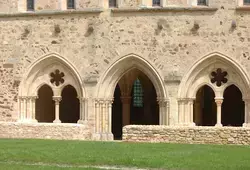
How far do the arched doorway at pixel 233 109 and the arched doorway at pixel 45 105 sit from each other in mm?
8329

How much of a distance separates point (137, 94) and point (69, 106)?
11.8ft

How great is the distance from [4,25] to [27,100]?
3.45 metres

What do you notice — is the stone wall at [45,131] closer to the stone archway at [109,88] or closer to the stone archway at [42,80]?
the stone archway at [109,88]

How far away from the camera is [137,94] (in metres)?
33.8

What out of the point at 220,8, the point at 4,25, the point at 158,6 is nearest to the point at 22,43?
the point at 4,25

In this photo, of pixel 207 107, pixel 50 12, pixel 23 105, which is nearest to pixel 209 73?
pixel 207 107

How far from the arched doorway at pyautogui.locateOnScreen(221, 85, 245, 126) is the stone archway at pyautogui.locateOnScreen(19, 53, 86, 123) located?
27.0 ft

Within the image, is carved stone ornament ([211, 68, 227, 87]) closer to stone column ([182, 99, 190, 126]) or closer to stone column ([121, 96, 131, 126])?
stone column ([182, 99, 190, 126])

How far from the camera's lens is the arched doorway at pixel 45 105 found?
30156 millimetres

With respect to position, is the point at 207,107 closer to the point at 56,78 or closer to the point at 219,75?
the point at 219,75

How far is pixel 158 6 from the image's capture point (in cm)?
2688

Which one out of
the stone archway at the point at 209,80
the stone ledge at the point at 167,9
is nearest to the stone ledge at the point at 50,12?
the stone ledge at the point at 167,9

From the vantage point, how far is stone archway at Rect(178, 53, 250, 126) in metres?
26.1

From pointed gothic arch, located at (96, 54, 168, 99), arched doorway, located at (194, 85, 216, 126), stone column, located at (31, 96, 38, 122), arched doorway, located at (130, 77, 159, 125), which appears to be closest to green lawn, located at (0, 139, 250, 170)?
pointed gothic arch, located at (96, 54, 168, 99)
